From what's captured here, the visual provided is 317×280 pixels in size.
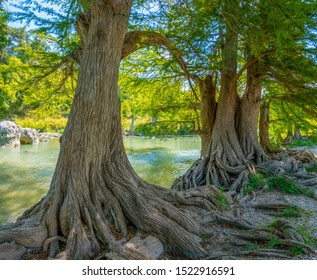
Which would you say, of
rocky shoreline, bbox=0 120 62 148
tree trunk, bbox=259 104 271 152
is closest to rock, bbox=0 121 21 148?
rocky shoreline, bbox=0 120 62 148

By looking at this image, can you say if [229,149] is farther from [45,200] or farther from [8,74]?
[8,74]

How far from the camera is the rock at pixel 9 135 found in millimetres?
20578

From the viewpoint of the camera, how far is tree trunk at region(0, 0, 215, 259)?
3248 mm

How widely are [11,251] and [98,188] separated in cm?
123

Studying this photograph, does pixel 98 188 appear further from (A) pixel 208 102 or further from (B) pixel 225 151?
(A) pixel 208 102

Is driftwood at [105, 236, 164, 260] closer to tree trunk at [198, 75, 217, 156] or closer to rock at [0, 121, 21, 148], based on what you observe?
tree trunk at [198, 75, 217, 156]

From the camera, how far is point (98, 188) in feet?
12.0

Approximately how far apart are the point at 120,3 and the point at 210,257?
3.69 m

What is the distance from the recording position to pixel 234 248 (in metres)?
3.40

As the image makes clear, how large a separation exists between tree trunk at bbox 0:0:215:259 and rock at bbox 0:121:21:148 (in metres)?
19.5

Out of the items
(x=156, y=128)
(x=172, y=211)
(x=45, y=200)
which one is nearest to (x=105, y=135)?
(x=45, y=200)

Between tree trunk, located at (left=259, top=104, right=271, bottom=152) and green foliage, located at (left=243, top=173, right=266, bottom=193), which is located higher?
tree trunk, located at (left=259, top=104, right=271, bottom=152)

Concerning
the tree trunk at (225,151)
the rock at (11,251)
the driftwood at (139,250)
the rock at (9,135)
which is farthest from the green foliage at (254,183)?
the rock at (9,135)

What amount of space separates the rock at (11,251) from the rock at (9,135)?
20.2m
